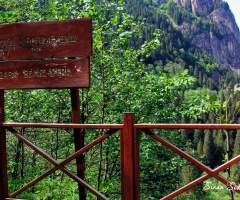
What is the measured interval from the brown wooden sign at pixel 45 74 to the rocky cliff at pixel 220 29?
179m

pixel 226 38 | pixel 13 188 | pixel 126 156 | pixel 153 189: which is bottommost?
pixel 153 189

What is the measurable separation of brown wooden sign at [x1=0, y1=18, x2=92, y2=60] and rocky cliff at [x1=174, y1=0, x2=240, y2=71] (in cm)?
17892

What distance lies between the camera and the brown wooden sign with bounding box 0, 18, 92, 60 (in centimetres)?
261

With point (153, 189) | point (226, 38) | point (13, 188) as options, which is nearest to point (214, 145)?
point (153, 189)

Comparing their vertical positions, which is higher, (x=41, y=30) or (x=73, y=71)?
(x=41, y=30)

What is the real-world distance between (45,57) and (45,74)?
0.18 meters

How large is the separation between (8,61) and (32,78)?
39 cm

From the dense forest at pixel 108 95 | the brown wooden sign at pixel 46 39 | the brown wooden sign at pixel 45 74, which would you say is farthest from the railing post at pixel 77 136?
the dense forest at pixel 108 95

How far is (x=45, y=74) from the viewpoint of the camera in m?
2.70

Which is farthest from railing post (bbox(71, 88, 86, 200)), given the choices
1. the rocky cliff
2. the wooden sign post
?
the rocky cliff

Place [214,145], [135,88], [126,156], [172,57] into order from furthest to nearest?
1. [172,57]
2. [214,145]
3. [135,88]
4. [126,156]

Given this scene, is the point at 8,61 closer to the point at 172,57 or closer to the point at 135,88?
the point at 135,88

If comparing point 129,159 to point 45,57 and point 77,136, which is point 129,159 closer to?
point 77,136

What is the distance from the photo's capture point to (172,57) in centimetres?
11681
